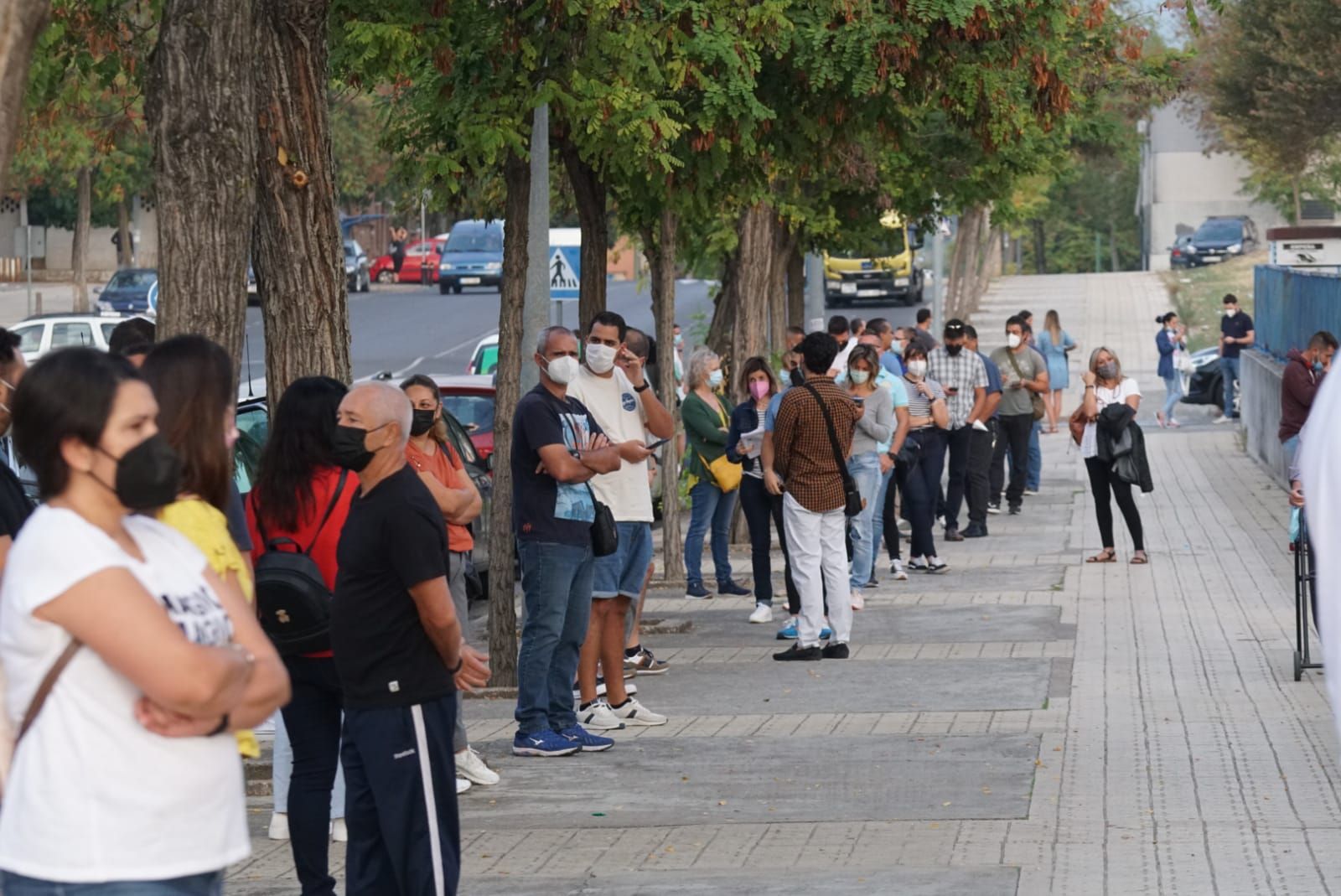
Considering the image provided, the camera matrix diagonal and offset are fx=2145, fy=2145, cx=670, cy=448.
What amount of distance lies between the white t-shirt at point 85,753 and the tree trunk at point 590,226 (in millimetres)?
10189

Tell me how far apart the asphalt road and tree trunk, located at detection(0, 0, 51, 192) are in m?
24.8

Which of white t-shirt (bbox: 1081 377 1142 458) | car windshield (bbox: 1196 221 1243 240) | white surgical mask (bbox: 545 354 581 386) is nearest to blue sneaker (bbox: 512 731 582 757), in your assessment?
white surgical mask (bbox: 545 354 581 386)

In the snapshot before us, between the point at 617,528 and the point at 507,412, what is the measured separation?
2.13m

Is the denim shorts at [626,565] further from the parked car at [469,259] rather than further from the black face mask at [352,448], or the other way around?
the parked car at [469,259]

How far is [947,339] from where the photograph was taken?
1853 cm

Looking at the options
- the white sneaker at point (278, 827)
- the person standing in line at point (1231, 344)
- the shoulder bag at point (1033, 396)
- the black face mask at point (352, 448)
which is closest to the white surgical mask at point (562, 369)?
the white sneaker at point (278, 827)

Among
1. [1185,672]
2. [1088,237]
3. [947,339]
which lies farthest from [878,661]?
[1088,237]

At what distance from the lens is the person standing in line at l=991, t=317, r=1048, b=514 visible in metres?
20.5

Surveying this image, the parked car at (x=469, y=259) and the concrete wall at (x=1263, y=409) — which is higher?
the parked car at (x=469, y=259)

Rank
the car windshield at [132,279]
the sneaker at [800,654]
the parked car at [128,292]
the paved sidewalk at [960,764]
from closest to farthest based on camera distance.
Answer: the paved sidewalk at [960,764], the sneaker at [800,654], the parked car at [128,292], the car windshield at [132,279]

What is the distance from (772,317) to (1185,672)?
37.9 ft

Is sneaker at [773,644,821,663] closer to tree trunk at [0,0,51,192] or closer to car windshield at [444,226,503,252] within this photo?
tree trunk at [0,0,51,192]

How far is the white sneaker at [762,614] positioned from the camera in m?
14.0

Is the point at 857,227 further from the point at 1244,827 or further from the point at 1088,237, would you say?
the point at 1088,237
